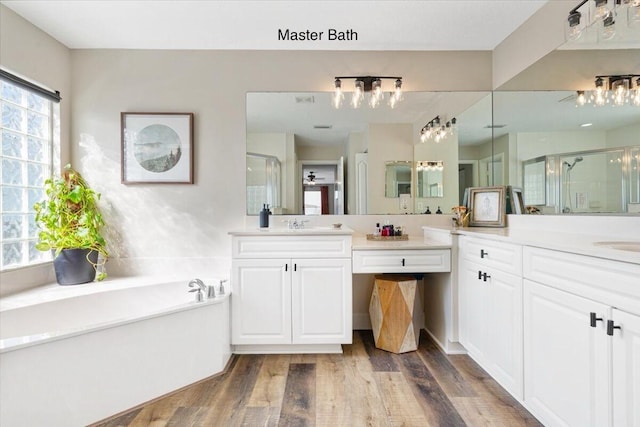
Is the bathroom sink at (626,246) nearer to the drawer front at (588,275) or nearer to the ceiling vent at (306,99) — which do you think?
the drawer front at (588,275)

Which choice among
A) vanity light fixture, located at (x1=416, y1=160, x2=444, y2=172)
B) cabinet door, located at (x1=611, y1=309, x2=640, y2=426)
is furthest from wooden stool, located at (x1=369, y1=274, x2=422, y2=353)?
cabinet door, located at (x1=611, y1=309, x2=640, y2=426)

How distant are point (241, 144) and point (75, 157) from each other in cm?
139

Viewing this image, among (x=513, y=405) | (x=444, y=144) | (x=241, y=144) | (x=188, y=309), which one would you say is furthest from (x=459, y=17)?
(x=188, y=309)

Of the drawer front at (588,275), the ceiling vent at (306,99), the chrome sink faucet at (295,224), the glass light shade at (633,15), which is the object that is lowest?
the drawer front at (588,275)

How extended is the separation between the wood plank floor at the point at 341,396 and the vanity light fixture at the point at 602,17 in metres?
2.00

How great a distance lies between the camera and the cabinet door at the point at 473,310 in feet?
6.98

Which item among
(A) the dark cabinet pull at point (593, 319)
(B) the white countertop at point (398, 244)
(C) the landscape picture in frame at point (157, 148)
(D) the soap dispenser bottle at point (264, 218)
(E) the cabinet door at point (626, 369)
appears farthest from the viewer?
(C) the landscape picture in frame at point (157, 148)

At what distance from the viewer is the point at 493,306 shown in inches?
79.0

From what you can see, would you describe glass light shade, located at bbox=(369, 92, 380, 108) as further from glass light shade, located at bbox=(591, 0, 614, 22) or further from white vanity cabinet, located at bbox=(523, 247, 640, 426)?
white vanity cabinet, located at bbox=(523, 247, 640, 426)

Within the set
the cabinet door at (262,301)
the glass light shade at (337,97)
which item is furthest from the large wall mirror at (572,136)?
the cabinet door at (262,301)

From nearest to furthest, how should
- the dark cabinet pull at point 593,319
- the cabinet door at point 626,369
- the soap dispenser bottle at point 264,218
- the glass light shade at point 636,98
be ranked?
1. the cabinet door at point 626,369
2. the dark cabinet pull at point 593,319
3. the glass light shade at point 636,98
4. the soap dispenser bottle at point 264,218

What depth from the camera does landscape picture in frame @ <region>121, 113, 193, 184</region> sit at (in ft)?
9.27

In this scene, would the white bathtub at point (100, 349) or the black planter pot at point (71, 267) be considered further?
the black planter pot at point (71, 267)

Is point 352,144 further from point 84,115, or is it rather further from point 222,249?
point 84,115
